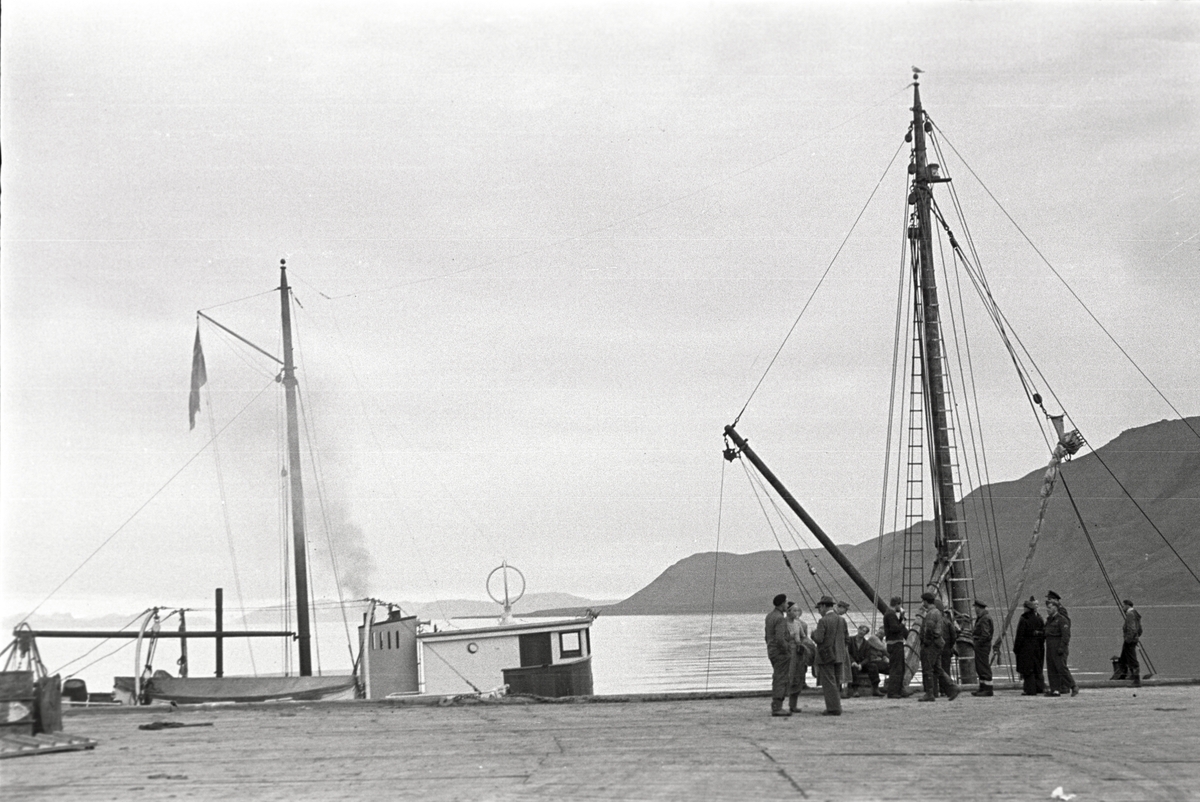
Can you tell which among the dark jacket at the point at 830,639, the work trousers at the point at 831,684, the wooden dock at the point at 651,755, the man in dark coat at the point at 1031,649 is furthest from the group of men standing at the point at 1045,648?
the work trousers at the point at 831,684

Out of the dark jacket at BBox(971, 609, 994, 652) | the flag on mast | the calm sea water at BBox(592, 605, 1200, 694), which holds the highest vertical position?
the flag on mast

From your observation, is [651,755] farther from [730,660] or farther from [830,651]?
[730,660]

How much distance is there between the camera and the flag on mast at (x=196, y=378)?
36.8 meters

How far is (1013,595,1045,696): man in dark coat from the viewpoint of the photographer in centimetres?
2147

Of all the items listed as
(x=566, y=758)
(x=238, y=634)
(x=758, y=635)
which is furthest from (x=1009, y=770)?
(x=758, y=635)

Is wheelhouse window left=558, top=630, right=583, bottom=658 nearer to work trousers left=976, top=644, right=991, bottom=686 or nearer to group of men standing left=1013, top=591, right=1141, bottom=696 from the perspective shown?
work trousers left=976, top=644, right=991, bottom=686

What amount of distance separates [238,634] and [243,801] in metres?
20.2

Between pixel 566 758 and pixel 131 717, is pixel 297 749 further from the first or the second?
pixel 131 717

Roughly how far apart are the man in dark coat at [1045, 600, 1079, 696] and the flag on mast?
25203 millimetres

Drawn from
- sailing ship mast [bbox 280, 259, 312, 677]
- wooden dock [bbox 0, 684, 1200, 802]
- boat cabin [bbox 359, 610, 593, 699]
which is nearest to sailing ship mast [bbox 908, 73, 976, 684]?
wooden dock [bbox 0, 684, 1200, 802]

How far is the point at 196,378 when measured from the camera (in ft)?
121

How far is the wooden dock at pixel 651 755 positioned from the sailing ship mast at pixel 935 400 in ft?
20.4

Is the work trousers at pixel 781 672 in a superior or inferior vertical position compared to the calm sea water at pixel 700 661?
superior

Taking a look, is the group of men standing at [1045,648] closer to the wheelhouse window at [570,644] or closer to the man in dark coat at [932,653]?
the man in dark coat at [932,653]
